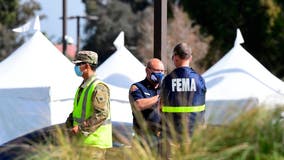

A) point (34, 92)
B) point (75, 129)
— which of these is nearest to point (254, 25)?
point (34, 92)

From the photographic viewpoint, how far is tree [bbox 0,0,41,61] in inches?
1965

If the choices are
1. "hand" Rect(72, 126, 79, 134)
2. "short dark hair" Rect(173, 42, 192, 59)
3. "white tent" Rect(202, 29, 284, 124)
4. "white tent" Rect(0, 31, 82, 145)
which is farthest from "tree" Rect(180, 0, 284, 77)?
"hand" Rect(72, 126, 79, 134)

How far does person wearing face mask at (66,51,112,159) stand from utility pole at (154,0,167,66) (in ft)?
9.28

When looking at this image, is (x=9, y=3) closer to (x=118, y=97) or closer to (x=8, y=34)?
(x=8, y=34)

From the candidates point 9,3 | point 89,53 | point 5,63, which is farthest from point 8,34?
point 89,53

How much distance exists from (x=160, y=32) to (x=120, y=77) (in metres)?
4.71

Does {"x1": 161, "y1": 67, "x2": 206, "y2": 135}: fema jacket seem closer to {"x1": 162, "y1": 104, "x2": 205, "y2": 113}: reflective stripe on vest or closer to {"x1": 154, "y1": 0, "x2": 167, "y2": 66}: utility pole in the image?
{"x1": 162, "y1": 104, "x2": 205, "y2": 113}: reflective stripe on vest

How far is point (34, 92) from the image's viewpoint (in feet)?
44.6

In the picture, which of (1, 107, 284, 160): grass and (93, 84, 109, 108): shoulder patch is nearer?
(1, 107, 284, 160): grass

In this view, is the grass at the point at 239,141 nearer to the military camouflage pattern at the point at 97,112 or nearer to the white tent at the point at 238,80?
the military camouflage pattern at the point at 97,112

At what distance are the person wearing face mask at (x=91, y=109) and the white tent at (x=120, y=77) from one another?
6.32 m

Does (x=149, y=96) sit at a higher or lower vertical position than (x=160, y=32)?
lower

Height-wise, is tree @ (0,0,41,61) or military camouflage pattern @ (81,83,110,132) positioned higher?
tree @ (0,0,41,61)

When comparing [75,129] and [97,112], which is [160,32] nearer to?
[97,112]
